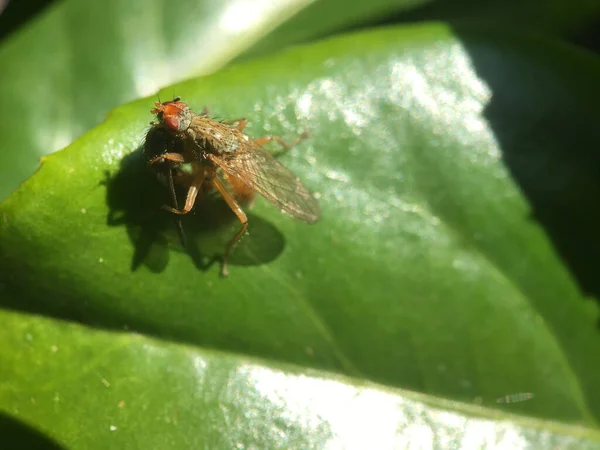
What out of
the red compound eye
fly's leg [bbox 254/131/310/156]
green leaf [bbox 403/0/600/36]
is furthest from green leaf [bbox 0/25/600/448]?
green leaf [bbox 403/0/600/36]

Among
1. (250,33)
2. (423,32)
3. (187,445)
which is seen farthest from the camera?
(250,33)

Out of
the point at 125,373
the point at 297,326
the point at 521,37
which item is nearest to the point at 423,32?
Result: the point at 521,37

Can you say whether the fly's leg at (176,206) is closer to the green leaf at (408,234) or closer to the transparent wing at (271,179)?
the green leaf at (408,234)

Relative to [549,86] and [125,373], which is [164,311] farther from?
[549,86]

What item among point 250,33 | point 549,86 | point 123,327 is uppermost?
point 250,33

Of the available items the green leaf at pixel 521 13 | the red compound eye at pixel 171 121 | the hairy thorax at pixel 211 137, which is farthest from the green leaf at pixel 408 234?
the green leaf at pixel 521 13

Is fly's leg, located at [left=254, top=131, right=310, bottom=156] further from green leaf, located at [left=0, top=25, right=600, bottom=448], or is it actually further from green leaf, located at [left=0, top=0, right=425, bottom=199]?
green leaf, located at [left=0, top=0, right=425, bottom=199]
